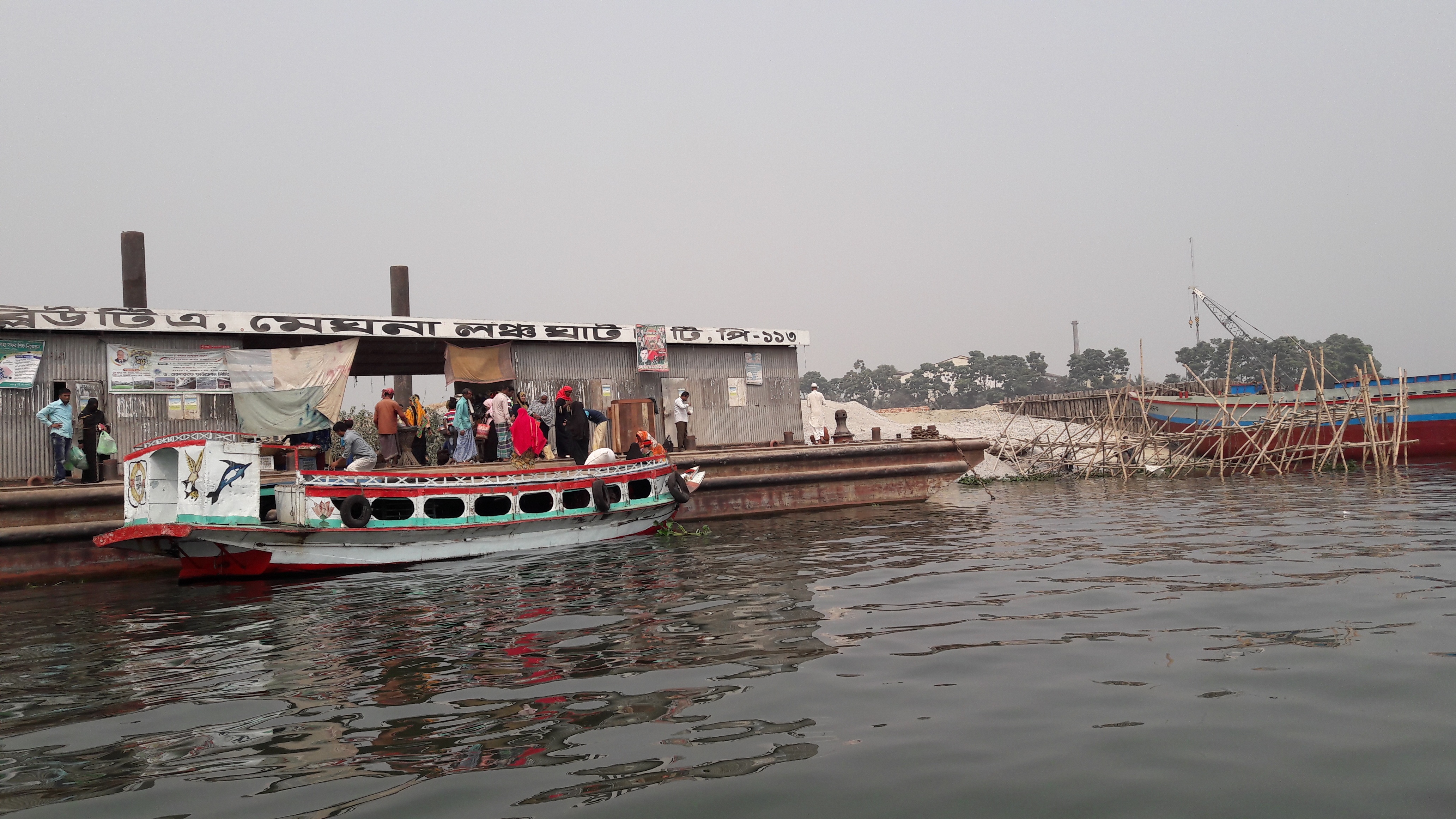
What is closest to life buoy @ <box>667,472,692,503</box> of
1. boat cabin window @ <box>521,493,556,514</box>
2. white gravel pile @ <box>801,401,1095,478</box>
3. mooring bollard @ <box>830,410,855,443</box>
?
boat cabin window @ <box>521,493,556,514</box>

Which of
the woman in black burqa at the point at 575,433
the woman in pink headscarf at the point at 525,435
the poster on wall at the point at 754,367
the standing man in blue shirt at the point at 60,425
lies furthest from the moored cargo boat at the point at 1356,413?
the standing man in blue shirt at the point at 60,425

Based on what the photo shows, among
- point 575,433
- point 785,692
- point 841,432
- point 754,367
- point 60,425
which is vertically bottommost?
A: point 785,692

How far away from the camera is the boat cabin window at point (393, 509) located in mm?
13180

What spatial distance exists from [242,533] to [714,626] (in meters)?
7.81

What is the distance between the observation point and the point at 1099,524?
46.3 ft

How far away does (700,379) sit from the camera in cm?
2136

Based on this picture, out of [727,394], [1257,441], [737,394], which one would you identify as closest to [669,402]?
[727,394]

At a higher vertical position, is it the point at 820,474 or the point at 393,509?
the point at 393,509

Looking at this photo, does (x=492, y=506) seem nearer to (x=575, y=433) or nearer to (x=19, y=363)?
(x=575, y=433)

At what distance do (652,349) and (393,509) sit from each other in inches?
329

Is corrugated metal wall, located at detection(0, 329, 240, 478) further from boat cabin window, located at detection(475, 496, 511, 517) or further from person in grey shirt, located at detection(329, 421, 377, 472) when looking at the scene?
boat cabin window, located at detection(475, 496, 511, 517)

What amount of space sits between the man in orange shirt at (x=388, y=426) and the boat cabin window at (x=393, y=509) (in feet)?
11.5

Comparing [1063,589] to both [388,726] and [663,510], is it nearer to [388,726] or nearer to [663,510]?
[388,726]

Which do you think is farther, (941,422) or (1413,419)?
(941,422)
